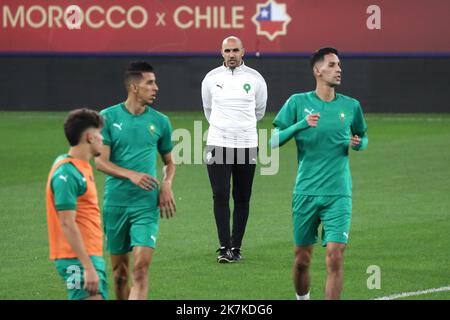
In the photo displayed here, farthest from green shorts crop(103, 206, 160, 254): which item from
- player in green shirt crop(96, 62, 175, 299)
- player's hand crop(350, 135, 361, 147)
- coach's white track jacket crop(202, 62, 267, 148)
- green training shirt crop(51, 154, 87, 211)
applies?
coach's white track jacket crop(202, 62, 267, 148)

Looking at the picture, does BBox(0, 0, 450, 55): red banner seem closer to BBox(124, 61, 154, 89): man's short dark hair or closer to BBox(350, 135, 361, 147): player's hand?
BBox(350, 135, 361, 147): player's hand

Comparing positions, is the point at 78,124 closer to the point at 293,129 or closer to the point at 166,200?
the point at 166,200

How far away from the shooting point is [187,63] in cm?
3456

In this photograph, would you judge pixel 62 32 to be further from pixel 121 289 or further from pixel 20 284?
pixel 121 289

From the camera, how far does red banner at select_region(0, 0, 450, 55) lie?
33875 millimetres

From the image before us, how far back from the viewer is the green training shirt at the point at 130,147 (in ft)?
32.7

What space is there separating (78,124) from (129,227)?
1834 millimetres

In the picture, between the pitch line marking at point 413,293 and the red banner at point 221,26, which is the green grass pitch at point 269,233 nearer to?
the pitch line marking at point 413,293

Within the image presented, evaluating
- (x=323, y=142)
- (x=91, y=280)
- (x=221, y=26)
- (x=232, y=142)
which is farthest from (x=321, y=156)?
(x=221, y=26)

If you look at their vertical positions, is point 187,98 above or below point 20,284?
above

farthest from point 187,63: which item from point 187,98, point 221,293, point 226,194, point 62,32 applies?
point 221,293

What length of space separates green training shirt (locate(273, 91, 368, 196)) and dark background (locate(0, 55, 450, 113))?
23145 mm

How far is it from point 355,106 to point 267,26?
23690 mm

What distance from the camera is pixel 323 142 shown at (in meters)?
10.5
